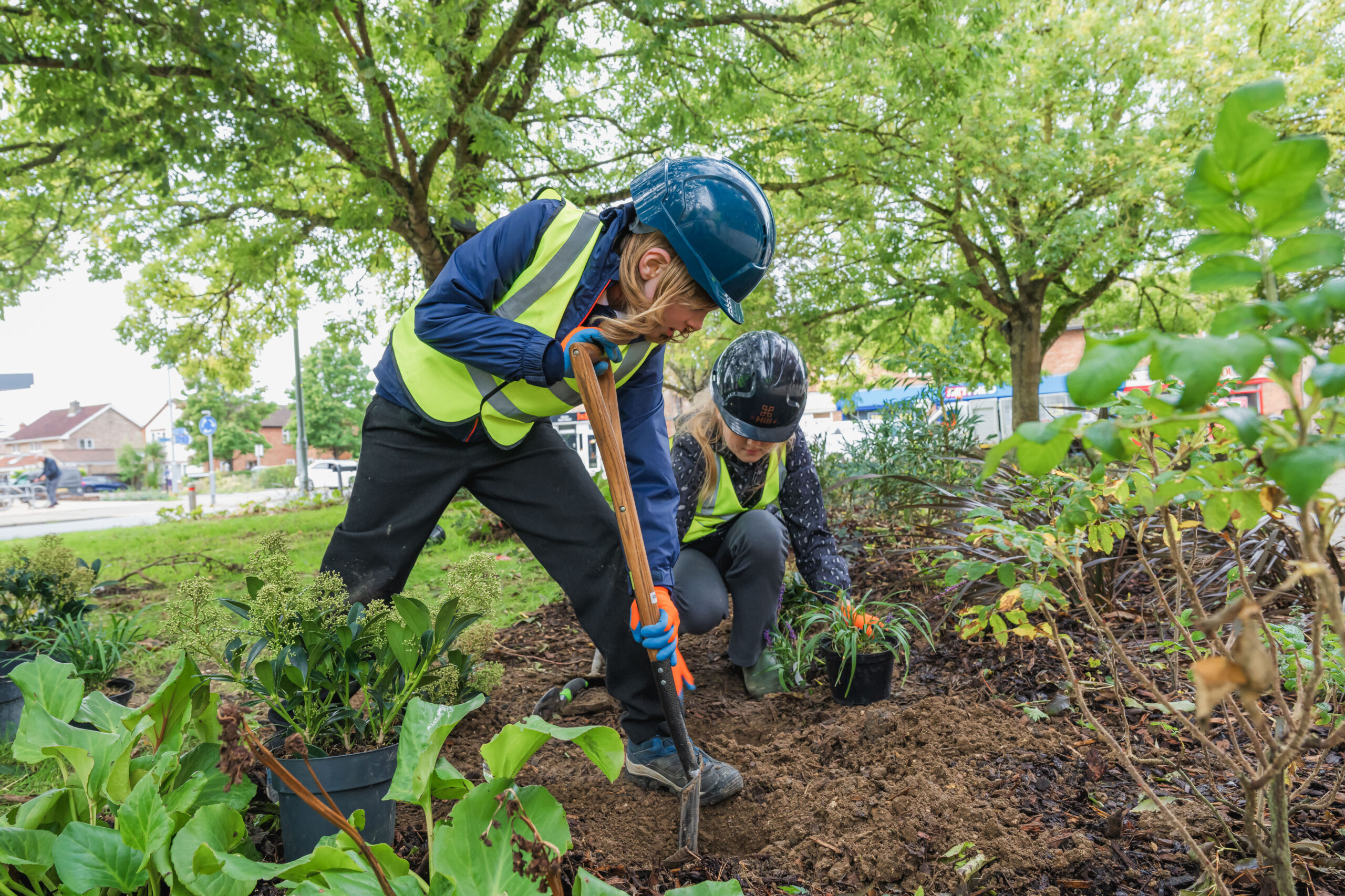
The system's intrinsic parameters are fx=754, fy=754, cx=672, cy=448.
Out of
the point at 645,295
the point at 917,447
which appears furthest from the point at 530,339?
the point at 917,447

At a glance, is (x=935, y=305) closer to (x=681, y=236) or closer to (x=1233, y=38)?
(x=1233, y=38)

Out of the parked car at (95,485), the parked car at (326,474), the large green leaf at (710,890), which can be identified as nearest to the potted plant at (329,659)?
the large green leaf at (710,890)

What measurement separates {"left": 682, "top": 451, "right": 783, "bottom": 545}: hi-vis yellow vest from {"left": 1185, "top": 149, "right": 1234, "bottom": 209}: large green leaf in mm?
2480

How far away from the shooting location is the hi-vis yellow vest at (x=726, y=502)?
3.20 m

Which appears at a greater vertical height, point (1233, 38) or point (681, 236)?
point (1233, 38)

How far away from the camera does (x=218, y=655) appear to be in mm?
1649

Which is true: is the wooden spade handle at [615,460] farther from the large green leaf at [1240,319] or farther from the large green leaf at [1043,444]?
the large green leaf at [1240,319]

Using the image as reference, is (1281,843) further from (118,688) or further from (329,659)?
(118,688)

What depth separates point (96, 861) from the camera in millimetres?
1259

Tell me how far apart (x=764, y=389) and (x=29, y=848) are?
7.61 feet

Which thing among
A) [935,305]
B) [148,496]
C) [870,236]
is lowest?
[148,496]

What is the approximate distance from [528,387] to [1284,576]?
274 centimetres

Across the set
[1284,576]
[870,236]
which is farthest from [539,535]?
[870,236]

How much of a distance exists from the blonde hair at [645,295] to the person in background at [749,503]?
27.6 inches
